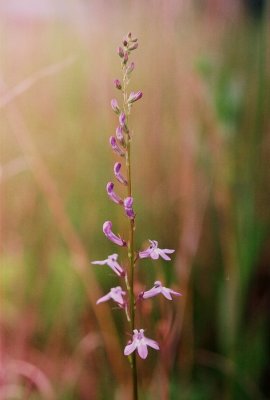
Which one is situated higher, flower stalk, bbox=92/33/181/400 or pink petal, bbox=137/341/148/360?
flower stalk, bbox=92/33/181/400

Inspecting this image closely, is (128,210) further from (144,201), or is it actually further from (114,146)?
(144,201)

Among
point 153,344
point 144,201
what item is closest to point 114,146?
point 153,344

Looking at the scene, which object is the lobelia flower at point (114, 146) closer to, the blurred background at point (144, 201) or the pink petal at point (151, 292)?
the pink petal at point (151, 292)

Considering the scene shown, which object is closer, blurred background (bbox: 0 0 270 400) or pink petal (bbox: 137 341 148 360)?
pink petal (bbox: 137 341 148 360)

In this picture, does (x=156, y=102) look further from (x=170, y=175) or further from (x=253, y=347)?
(x=253, y=347)

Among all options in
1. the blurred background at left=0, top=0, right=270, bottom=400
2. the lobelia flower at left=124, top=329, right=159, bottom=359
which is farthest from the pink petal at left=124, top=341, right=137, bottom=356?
the blurred background at left=0, top=0, right=270, bottom=400

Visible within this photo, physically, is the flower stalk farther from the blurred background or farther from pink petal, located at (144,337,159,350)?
the blurred background

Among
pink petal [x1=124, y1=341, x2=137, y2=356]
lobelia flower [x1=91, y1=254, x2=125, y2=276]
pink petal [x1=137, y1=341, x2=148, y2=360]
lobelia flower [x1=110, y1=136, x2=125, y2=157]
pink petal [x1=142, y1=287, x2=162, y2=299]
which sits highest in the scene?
lobelia flower [x1=110, y1=136, x2=125, y2=157]

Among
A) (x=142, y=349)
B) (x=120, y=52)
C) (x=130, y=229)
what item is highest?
(x=120, y=52)

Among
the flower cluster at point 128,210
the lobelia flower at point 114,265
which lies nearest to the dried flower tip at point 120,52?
the flower cluster at point 128,210
